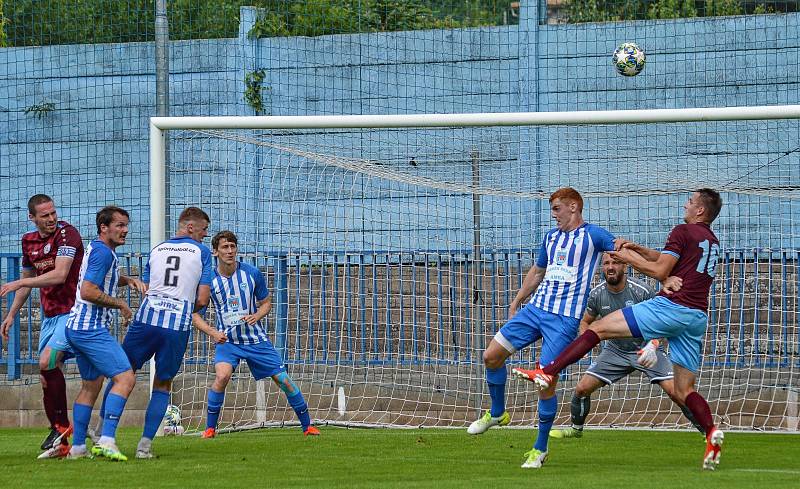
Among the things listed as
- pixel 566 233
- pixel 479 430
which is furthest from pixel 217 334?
pixel 566 233

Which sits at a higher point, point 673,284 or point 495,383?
point 673,284

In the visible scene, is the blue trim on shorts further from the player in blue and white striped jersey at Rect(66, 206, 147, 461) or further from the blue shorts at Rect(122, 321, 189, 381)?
the player in blue and white striped jersey at Rect(66, 206, 147, 461)

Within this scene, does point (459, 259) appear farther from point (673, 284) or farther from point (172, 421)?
point (673, 284)

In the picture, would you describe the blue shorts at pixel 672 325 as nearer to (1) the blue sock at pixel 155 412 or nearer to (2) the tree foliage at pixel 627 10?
(1) the blue sock at pixel 155 412

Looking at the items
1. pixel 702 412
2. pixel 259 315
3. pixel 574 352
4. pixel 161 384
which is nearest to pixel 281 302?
pixel 259 315

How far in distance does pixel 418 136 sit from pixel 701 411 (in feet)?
20.4

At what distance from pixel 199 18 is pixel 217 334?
672 cm

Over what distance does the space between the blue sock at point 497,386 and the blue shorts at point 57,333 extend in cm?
314

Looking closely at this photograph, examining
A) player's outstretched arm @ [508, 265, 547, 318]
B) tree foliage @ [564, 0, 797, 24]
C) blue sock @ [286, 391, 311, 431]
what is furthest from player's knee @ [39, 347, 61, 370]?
tree foliage @ [564, 0, 797, 24]

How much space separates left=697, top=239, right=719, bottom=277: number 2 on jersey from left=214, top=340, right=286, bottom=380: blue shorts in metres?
4.14

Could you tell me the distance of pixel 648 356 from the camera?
32.1 ft

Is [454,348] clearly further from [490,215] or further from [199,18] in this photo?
[199,18]

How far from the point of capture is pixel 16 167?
53.1 ft

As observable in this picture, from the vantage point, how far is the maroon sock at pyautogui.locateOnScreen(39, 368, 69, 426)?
30.6ft
